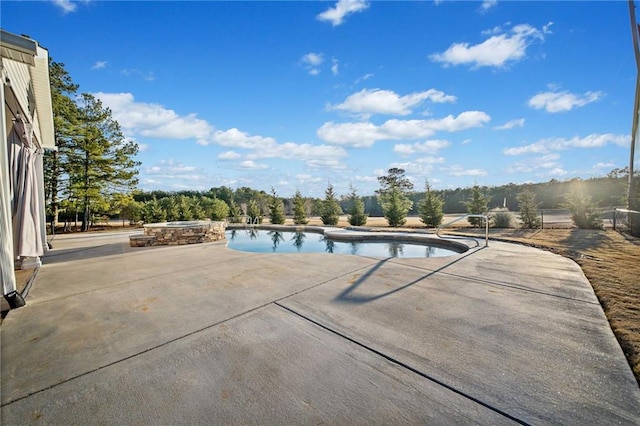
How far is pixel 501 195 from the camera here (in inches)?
953

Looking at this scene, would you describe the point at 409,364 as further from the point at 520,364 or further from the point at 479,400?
the point at 520,364

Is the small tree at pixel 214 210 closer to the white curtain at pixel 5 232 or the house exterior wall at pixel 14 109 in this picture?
the house exterior wall at pixel 14 109

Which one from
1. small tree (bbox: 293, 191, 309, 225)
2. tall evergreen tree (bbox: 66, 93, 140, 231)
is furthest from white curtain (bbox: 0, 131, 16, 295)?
small tree (bbox: 293, 191, 309, 225)

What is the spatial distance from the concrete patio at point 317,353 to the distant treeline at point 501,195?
1145 centimetres

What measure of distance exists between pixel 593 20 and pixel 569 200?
6764mm

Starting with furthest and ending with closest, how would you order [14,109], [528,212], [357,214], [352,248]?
1. [357,214]
2. [528,212]
3. [352,248]
4. [14,109]

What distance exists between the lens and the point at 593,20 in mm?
6695

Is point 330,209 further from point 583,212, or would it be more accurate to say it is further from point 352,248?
point 583,212

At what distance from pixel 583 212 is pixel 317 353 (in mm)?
13110

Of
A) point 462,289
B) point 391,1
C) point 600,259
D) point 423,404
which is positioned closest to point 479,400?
point 423,404

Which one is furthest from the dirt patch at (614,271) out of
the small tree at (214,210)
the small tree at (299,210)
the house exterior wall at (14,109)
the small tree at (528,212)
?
the small tree at (214,210)

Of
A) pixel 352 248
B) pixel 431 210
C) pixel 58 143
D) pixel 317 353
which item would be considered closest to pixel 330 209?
pixel 431 210

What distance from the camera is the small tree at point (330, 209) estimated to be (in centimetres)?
1648

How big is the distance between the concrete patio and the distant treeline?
11.4m
